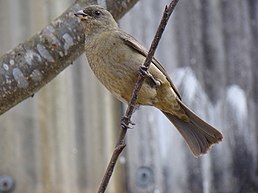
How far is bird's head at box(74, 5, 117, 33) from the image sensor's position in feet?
11.4

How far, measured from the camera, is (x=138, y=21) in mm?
4750

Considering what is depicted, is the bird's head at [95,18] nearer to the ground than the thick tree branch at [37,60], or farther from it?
farther from it

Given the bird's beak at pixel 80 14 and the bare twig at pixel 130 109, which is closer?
the bare twig at pixel 130 109

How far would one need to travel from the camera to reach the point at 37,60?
324cm

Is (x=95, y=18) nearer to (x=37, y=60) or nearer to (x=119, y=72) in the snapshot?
(x=119, y=72)

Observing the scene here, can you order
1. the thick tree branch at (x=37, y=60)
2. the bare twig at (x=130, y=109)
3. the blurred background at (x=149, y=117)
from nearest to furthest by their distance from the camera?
the bare twig at (x=130, y=109)
the thick tree branch at (x=37, y=60)
the blurred background at (x=149, y=117)

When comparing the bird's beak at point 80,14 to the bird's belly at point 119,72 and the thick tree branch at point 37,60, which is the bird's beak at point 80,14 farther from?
the bird's belly at point 119,72

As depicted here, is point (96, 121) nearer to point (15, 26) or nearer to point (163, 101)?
point (15, 26)

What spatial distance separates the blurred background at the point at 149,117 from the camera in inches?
183

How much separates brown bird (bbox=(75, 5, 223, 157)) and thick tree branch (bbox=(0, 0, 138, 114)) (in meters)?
0.11

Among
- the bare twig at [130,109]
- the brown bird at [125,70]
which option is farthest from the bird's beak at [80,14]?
the bare twig at [130,109]

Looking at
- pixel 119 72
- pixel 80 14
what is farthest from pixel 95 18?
pixel 119 72

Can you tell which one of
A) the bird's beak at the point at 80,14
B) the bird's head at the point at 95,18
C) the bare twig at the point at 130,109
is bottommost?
the bare twig at the point at 130,109

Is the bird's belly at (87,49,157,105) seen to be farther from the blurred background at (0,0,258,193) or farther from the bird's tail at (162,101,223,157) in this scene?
the blurred background at (0,0,258,193)
